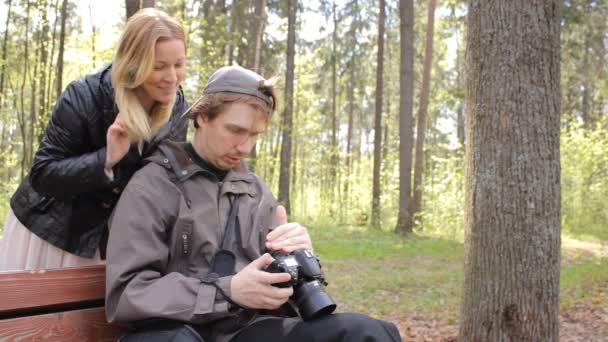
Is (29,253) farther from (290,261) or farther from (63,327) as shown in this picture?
(290,261)

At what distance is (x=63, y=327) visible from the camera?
83.2 inches

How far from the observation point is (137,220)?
209cm

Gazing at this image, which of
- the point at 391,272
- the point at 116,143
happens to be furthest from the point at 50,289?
the point at 391,272

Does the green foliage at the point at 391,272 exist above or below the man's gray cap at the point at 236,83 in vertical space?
below

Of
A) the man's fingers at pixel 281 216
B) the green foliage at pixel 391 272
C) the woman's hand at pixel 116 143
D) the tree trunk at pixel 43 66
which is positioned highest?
the tree trunk at pixel 43 66

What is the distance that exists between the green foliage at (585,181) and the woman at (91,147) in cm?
1590

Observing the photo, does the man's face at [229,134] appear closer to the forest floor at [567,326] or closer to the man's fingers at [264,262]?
the man's fingers at [264,262]

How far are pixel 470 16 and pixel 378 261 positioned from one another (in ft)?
25.9

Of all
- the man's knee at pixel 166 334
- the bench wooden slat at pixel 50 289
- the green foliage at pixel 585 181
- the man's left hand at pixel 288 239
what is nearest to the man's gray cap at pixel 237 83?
the man's left hand at pixel 288 239

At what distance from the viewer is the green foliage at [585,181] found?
15977mm

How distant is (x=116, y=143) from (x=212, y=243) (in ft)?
1.82

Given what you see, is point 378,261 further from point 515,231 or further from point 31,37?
point 31,37

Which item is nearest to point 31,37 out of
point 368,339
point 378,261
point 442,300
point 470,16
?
point 378,261

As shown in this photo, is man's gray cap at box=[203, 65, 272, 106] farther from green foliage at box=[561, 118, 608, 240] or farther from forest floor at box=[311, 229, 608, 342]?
green foliage at box=[561, 118, 608, 240]
